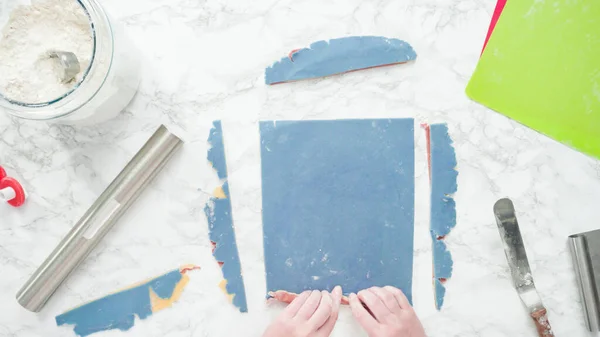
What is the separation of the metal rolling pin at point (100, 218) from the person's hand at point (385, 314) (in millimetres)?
378

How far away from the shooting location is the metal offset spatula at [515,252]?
27.8 inches

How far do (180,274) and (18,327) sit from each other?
0.28 meters

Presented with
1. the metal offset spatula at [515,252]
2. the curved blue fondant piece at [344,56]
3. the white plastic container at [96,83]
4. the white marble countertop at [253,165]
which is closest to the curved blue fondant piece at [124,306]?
the white marble countertop at [253,165]

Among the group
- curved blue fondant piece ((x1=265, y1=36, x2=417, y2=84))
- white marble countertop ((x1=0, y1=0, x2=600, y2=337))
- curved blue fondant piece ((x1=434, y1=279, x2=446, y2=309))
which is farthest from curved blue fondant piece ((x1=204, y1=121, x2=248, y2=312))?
curved blue fondant piece ((x1=434, y1=279, x2=446, y2=309))

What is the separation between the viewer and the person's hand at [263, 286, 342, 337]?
679mm

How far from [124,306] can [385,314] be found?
0.42m

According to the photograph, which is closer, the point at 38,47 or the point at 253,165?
the point at 38,47

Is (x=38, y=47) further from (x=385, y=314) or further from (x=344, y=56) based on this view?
(x=385, y=314)

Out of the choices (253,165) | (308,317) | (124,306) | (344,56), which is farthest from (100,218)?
(344,56)

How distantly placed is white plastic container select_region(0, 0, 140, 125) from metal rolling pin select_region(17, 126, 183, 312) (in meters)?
0.09

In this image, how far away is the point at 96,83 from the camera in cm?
58

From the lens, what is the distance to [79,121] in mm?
670

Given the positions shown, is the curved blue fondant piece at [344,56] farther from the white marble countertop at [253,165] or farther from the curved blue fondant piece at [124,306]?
the curved blue fondant piece at [124,306]

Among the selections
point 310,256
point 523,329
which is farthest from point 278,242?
point 523,329
